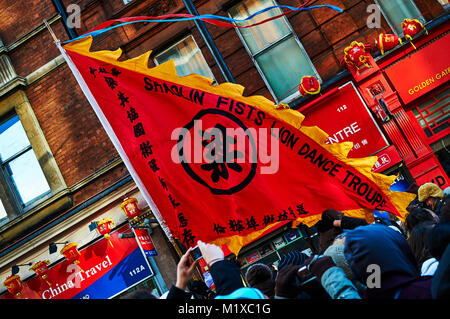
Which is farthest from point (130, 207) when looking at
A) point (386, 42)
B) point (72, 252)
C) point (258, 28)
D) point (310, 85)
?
point (386, 42)

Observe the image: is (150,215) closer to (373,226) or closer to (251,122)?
(251,122)

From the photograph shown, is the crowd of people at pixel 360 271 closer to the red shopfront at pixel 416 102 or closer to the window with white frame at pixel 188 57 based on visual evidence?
the red shopfront at pixel 416 102

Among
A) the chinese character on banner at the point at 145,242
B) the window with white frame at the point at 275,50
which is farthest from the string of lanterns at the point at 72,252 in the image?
the window with white frame at the point at 275,50

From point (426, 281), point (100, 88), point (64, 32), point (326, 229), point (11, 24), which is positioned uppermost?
point (11, 24)

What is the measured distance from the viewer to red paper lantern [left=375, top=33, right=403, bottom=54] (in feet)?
28.2

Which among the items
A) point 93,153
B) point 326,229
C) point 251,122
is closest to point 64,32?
point 93,153

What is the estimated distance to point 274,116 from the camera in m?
4.17

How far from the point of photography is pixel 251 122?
167 inches

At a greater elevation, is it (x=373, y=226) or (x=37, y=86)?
(x=37, y=86)

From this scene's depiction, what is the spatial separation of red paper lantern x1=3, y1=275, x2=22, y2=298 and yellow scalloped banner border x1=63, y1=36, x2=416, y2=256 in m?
7.82

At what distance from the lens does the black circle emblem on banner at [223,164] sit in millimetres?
4254

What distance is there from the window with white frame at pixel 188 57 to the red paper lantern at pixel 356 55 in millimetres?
3240

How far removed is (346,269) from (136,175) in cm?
241

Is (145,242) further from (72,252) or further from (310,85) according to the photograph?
(310,85)
